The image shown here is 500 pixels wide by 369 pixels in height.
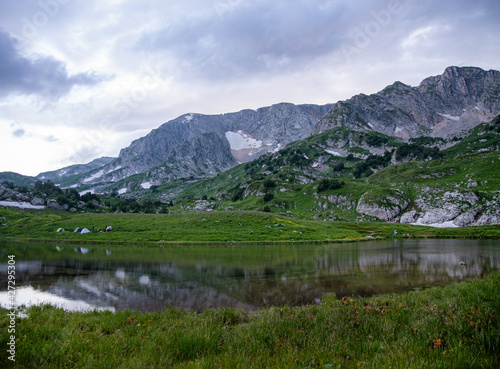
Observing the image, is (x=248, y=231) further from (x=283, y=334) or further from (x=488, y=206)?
(x=488, y=206)

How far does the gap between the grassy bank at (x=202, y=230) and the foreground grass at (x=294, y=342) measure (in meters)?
49.3

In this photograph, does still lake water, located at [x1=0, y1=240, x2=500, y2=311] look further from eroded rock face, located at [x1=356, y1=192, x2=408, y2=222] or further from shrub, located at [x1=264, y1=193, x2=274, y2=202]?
shrub, located at [x1=264, y1=193, x2=274, y2=202]

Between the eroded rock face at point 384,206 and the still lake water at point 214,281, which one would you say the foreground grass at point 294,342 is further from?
the eroded rock face at point 384,206

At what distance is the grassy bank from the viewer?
2496 inches

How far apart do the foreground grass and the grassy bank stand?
49.3 m

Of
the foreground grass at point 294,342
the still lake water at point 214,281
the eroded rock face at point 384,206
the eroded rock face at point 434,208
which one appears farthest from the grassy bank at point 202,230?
the foreground grass at point 294,342

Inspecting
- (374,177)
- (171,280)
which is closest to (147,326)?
(171,280)

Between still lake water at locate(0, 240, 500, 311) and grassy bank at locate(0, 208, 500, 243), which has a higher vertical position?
still lake water at locate(0, 240, 500, 311)

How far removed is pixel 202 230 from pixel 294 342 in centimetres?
6510

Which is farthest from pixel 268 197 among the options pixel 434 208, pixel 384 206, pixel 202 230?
pixel 202 230

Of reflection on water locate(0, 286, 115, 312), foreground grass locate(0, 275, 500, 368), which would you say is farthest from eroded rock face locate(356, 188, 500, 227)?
A: reflection on water locate(0, 286, 115, 312)

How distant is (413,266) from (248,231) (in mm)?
44306

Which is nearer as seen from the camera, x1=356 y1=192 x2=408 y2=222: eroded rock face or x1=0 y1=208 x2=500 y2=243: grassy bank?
x1=0 y1=208 x2=500 y2=243: grassy bank

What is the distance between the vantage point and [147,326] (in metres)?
9.95
